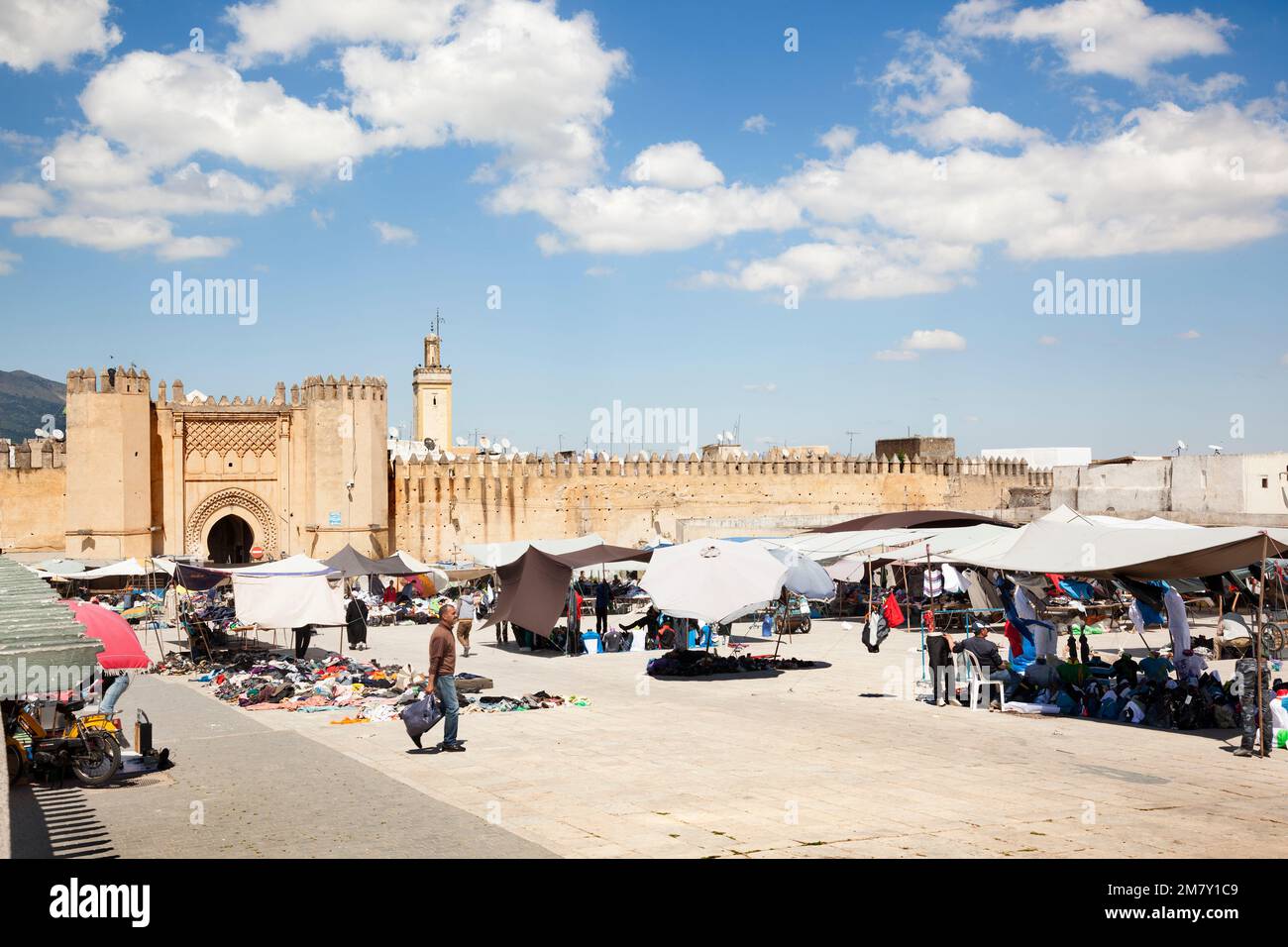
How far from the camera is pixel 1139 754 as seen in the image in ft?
29.8

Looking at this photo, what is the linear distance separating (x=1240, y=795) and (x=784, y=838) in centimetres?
334

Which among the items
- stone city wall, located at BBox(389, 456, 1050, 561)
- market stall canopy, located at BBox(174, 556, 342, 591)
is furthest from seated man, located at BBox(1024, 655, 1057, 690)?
stone city wall, located at BBox(389, 456, 1050, 561)

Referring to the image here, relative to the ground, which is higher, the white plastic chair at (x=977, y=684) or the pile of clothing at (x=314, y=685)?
the white plastic chair at (x=977, y=684)

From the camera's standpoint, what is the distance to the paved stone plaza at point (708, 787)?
6270 millimetres

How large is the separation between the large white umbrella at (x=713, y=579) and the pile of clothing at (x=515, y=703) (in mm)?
2072

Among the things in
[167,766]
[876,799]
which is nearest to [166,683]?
[167,766]

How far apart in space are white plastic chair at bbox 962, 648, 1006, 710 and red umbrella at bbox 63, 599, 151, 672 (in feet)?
24.7

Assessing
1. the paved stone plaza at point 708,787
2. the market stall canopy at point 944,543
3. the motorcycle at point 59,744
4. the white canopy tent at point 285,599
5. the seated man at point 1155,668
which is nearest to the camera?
the paved stone plaza at point 708,787

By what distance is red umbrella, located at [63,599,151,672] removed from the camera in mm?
9109

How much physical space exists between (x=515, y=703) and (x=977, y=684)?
4.53 m

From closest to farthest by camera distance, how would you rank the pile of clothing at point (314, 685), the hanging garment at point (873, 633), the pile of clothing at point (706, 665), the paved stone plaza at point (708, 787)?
1. the paved stone plaza at point (708, 787)
2. the pile of clothing at point (314, 685)
3. the pile of clothing at point (706, 665)
4. the hanging garment at point (873, 633)

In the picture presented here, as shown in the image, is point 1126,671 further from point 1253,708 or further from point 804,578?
point 804,578

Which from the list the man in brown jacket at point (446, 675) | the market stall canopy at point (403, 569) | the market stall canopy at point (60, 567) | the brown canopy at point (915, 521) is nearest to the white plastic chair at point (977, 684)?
the man in brown jacket at point (446, 675)

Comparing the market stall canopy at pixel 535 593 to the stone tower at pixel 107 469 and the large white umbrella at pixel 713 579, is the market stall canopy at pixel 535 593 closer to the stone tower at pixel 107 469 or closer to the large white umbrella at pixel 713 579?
the large white umbrella at pixel 713 579
